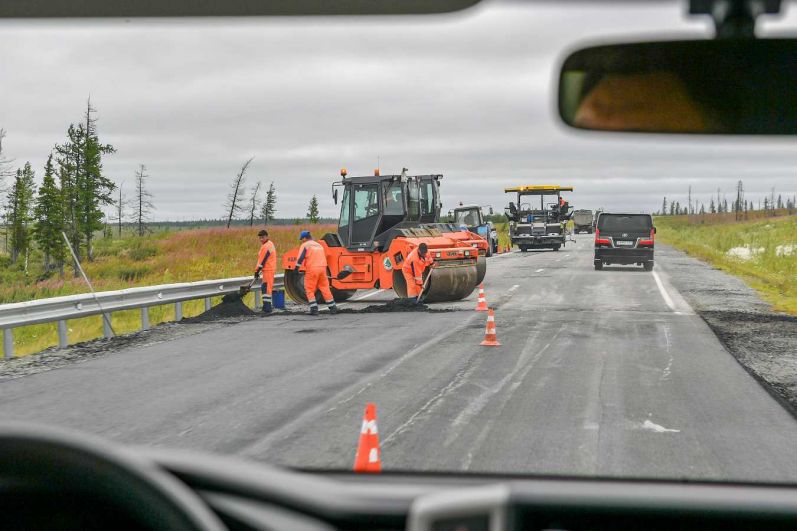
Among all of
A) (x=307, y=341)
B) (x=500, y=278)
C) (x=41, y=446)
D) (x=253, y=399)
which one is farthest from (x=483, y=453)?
(x=500, y=278)

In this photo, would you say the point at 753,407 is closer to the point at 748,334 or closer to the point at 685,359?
the point at 685,359

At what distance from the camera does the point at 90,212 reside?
54.4m

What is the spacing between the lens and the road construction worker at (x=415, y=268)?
2027 centimetres

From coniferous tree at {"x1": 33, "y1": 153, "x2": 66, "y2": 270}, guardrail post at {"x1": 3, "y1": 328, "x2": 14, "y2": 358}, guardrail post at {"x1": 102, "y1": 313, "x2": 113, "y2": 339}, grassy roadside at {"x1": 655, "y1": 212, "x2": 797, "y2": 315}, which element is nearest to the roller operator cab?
grassy roadside at {"x1": 655, "y1": 212, "x2": 797, "y2": 315}

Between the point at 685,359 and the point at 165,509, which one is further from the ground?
the point at 165,509

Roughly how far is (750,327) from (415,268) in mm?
6987

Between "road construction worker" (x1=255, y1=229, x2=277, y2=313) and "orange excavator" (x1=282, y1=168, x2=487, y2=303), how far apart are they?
42.8 inches

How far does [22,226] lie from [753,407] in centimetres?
6576

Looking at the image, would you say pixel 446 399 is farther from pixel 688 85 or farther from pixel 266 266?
pixel 266 266

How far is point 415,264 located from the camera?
20.3 m

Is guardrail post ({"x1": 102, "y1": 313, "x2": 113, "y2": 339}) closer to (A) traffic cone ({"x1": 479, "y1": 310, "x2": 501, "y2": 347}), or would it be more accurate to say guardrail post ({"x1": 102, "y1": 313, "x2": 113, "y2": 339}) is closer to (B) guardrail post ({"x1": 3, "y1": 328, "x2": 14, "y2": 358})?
(B) guardrail post ({"x1": 3, "y1": 328, "x2": 14, "y2": 358})

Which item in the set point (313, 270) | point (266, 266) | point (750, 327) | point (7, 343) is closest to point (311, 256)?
point (313, 270)

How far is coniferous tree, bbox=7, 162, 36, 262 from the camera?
63.6m

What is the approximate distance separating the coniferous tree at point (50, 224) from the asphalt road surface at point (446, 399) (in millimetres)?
49153
